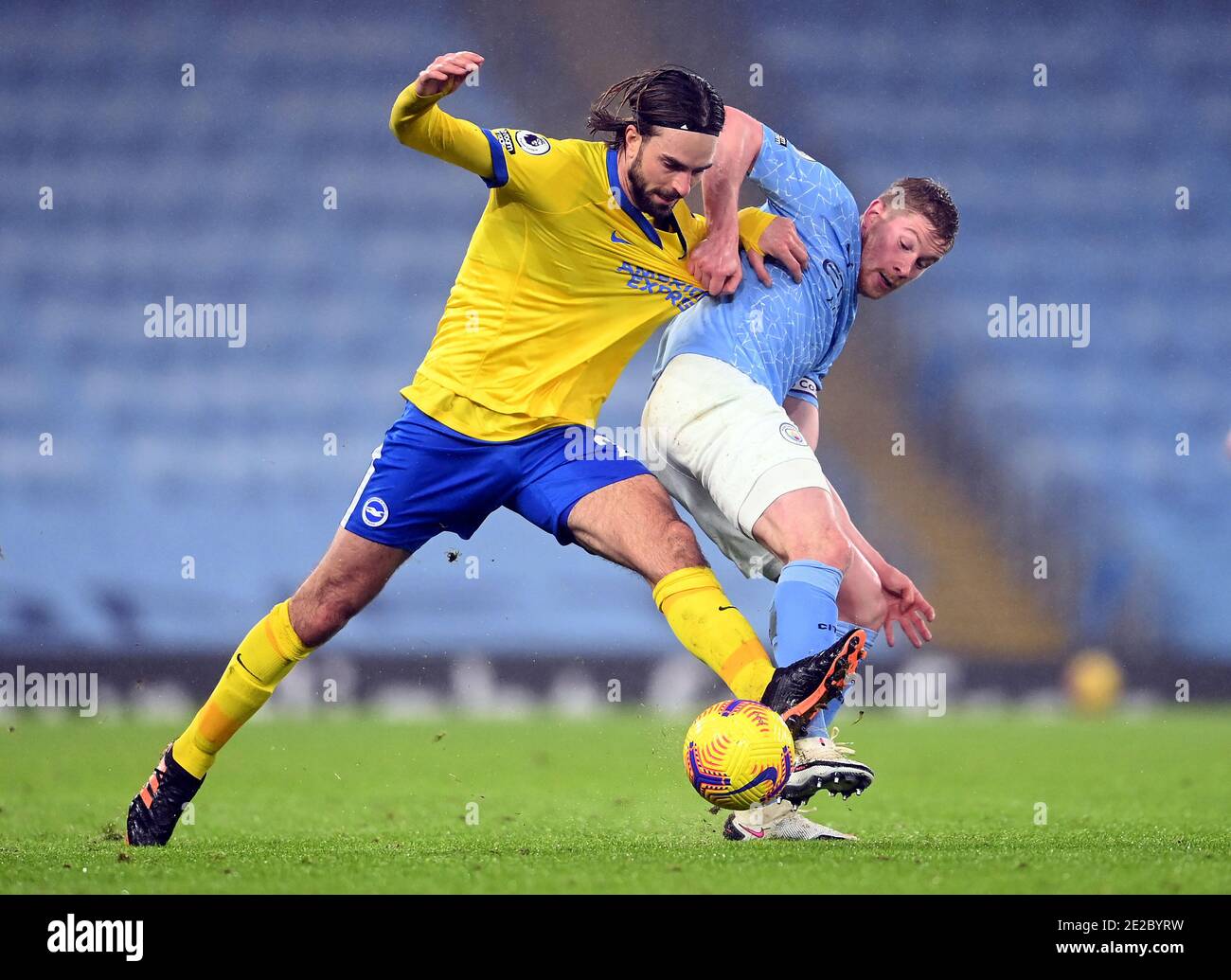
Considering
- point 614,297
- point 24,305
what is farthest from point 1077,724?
point 24,305

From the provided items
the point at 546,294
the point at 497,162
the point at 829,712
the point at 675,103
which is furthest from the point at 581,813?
the point at 675,103

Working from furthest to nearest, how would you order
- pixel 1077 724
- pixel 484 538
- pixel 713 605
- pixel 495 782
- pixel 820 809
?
pixel 484 538 → pixel 1077 724 → pixel 495 782 → pixel 820 809 → pixel 713 605

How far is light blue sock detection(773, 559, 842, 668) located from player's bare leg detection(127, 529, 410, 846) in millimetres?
1175

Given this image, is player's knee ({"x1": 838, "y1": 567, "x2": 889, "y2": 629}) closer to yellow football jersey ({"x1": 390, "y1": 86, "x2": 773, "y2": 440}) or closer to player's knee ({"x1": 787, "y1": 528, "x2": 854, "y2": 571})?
player's knee ({"x1": 787, "y1": 528, "x2": 854, "y2": 571})

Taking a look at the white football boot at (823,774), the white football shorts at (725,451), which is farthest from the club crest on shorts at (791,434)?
the white football boot at (823,774)

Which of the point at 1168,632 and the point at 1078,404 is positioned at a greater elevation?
the point at 1078,404

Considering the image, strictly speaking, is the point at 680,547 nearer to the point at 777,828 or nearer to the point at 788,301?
the point at 788,301

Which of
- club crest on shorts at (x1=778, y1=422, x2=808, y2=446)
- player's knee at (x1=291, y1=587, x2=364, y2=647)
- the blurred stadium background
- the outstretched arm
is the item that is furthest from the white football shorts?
the blurred stadium background

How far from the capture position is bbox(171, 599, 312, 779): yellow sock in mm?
4395

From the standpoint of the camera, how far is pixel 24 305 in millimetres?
11297

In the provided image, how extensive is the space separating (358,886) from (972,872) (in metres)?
1.42

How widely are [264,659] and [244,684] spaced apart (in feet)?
0.31

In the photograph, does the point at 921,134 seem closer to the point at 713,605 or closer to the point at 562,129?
the point at 562,129

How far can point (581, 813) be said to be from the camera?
17.0ft
